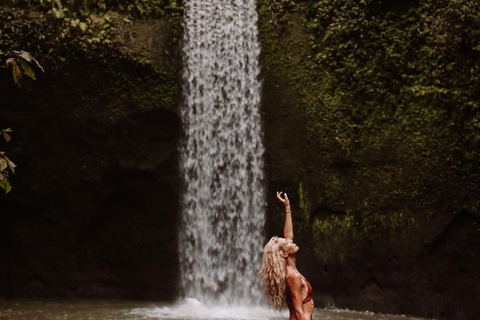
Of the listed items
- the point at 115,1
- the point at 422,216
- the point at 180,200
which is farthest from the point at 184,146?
the point at 422,216

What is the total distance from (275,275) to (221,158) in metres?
7.31

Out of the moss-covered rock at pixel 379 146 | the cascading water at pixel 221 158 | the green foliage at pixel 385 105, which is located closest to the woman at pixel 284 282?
the moss-covered rock at pixel 379 146

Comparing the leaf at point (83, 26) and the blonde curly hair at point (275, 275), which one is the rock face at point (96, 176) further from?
the blonde curly hair at point (275, 275)

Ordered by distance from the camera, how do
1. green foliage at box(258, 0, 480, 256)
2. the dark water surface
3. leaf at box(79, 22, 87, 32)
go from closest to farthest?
the dark water surface
green foliage at box(258, 0, 480, 256)
leaf at box(79, 22, 87, 32)

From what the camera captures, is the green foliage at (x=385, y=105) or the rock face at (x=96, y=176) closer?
the green foliage at (x=385, y=105)

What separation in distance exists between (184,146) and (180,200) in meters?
1.05

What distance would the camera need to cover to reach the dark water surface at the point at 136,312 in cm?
909

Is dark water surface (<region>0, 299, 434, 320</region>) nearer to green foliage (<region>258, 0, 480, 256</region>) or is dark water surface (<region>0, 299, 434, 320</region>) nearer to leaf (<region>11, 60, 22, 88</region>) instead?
green foliage (<region>258, 0, 480, 256</region>)

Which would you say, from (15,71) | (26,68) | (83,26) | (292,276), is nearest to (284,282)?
(292,276)

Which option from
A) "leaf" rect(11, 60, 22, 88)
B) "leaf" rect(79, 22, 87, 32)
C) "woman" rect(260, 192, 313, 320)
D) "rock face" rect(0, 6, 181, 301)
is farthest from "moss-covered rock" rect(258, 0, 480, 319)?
"leaf" rect(11, 60, 22, 88)

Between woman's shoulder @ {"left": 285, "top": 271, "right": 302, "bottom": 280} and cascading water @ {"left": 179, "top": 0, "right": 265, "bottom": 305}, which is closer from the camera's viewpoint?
woman's shoulder @ {"left": 285, "top": 271, "right": 302, "bottom": 280}

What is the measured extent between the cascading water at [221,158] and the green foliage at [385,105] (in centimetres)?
73

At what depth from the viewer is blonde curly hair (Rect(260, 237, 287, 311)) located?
175 inches

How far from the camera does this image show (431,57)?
35.1ft
